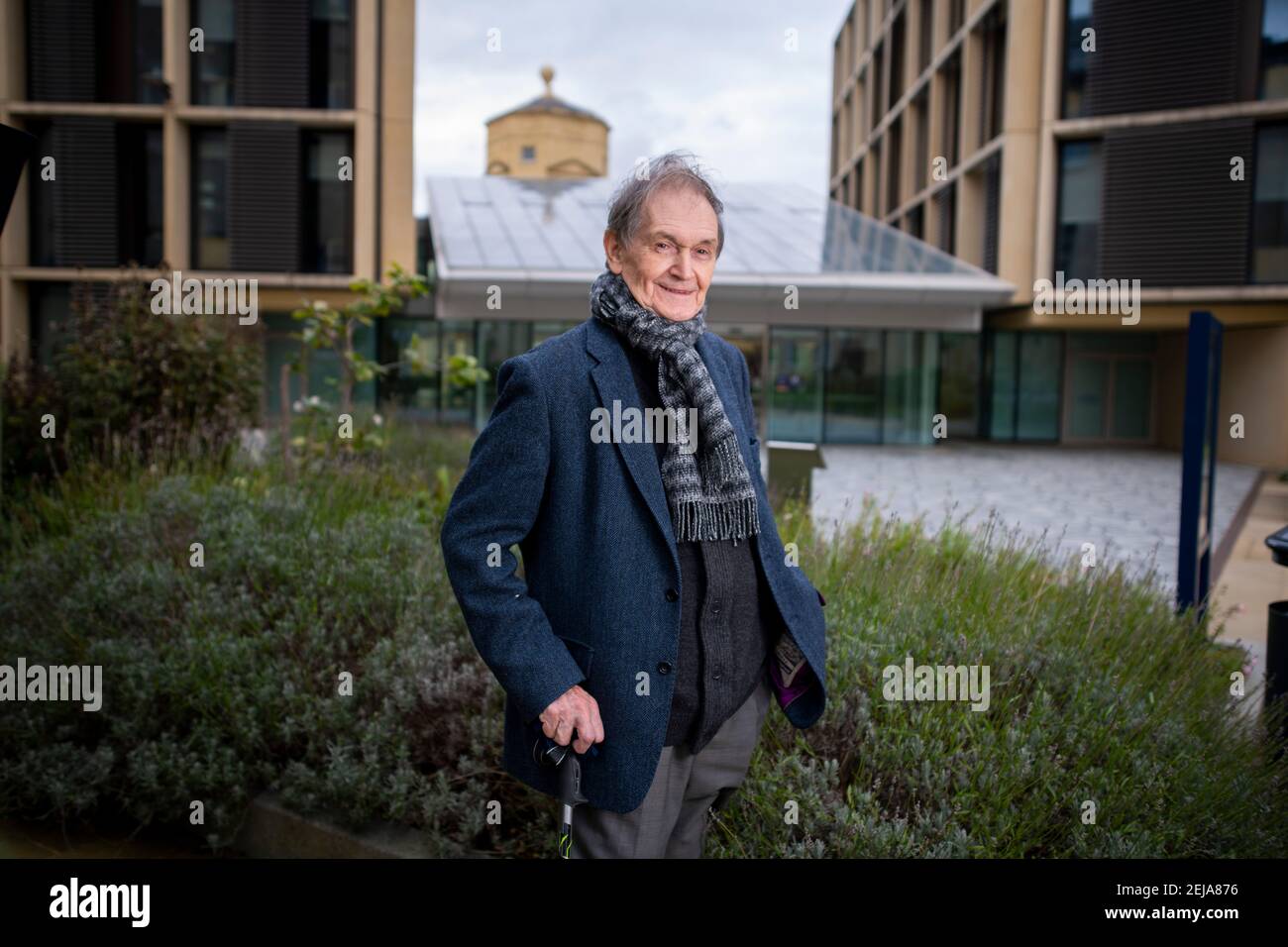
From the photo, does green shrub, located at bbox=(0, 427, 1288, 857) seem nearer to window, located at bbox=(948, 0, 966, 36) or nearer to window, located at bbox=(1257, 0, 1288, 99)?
window, located at bbox=(1257, 0, 1288, 99)

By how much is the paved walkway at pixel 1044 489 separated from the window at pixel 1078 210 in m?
4.01

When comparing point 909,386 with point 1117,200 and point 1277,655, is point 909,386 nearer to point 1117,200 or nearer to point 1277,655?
point 1117,200

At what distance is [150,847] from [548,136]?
180 ft

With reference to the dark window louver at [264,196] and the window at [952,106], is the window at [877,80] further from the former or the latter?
the dark window louver at [264,196]

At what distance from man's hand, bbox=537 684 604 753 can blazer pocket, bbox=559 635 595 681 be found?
6cm

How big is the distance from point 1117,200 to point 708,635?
22100 millimetres

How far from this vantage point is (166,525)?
20.3 ft

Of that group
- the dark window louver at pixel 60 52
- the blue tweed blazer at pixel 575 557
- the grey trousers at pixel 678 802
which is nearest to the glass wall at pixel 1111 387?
the dark window louver at pixel 60 52

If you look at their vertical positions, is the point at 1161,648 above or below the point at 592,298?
below

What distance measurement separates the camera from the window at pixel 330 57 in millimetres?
→ 22703

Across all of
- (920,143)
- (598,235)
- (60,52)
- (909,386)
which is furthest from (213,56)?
(920,143)

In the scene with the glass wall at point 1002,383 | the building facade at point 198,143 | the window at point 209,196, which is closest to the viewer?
the building facade at point 198,143
